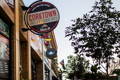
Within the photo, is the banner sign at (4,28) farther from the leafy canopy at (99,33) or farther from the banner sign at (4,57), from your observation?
the leafy canopy at (99,33)

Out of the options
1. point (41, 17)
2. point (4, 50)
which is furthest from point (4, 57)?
point (41, 17)

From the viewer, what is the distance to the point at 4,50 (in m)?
11.8

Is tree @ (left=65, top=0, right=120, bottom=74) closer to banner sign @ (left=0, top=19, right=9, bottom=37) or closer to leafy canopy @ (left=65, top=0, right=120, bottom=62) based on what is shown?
leafy canopy @ (left=65, top=0, right=120, bottom=62)

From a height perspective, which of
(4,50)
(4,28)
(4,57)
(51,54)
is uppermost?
(51,54)

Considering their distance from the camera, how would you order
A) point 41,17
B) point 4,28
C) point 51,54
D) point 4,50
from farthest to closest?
1. point 51,54
2. point 41,17
3. point 4,28
4. point 4,50

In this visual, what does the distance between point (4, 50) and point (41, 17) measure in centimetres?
225

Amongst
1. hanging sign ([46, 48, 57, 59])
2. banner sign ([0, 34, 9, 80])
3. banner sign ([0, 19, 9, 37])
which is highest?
hanging sign ([46, 48, 57, 59])

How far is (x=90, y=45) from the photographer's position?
20.3 metres

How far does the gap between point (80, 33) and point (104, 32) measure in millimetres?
1793

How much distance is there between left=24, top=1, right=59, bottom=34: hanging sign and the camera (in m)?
13.0

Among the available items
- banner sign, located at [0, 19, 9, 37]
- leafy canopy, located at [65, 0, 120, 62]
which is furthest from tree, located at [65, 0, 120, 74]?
banner sign, located at [0, 19, 9, 37]

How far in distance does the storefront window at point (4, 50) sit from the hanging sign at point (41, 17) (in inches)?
47.9

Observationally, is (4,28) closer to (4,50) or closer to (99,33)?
(4,50)

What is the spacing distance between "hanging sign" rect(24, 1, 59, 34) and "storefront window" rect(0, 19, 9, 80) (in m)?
1.22
